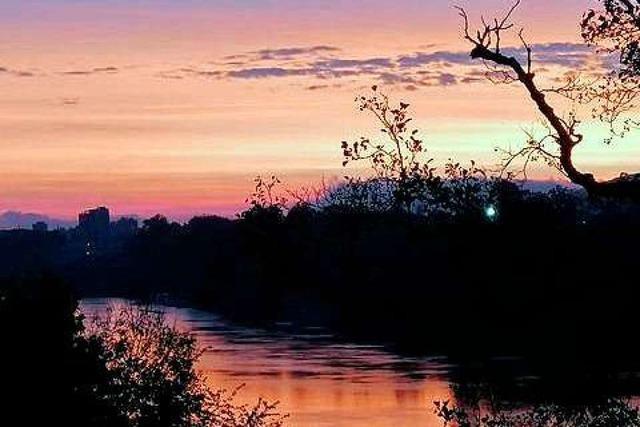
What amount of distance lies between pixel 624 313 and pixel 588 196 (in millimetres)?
42562

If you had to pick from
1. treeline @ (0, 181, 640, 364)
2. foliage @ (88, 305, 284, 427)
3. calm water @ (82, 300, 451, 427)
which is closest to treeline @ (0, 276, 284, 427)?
foliage @ (88, 305, 284, 427)

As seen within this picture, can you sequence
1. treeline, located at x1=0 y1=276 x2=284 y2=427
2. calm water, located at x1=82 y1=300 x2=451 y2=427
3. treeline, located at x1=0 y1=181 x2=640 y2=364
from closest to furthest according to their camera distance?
treeline, located at x1=0 y1=276 x2=284 y2=427
treeline, located at x1=0 y1=181 x2=640 y2=364
calm water, located at x1=82 y1=300 x2=451 y2=427

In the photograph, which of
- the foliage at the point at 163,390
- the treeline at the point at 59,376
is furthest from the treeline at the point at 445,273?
the treeline at the point at 59,376

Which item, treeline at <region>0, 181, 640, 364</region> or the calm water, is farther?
the calm water

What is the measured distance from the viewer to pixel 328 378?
6662 centimetres

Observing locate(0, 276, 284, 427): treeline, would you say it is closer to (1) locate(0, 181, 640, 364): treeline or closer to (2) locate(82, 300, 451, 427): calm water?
(1) locate(0, 181, 640, 364): treeline

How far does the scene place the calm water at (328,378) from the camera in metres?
54.7

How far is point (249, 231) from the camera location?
110562 mm

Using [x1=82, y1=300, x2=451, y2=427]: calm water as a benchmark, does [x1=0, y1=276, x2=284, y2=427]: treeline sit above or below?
above

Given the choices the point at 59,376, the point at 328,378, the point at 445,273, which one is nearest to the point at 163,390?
the point at 59,376

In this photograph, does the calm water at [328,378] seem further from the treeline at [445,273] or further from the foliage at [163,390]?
the foliage at [163,390]

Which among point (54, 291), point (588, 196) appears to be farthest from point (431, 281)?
point (588, 196)

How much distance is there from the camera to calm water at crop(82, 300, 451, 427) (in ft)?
180

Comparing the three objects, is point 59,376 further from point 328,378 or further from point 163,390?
point 328,378
